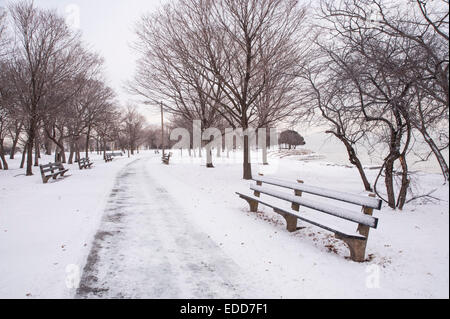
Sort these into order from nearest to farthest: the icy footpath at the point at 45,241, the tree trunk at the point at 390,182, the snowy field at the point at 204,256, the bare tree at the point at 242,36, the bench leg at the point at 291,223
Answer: the snowy field at the point at 204,256 → the icy footpath at the point at 45,241 → the bench leg at the point at 291,223 → the tree trunk at the point at 390,182 → the bare tree at the point at 242,36

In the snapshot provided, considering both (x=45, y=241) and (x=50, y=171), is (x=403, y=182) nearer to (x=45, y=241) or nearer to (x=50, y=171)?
(x=45, y=241)

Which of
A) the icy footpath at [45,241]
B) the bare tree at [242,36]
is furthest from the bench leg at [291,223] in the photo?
the bare tree at [242,36]

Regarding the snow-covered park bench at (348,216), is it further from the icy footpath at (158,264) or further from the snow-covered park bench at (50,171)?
the snow-covered park bench at (50,171)

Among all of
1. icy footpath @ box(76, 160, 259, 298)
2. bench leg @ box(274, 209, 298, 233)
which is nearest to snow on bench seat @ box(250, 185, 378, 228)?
bench leg @ box(274, 209, 298, 233)

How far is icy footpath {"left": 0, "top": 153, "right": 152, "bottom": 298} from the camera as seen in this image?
10.5 ft

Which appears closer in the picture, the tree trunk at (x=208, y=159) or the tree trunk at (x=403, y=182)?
the tree trunk at (x=403, y=182)

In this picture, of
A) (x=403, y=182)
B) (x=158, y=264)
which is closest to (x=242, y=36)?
(x=403, y=182)

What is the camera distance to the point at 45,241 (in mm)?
4621

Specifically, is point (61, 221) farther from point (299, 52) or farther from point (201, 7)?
point (299, 52)

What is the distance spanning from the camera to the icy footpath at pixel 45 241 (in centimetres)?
319

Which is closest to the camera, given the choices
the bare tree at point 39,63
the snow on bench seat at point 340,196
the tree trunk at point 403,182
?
the snow on bench seat at point 340,196

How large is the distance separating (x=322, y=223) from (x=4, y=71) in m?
Result: 19.8
